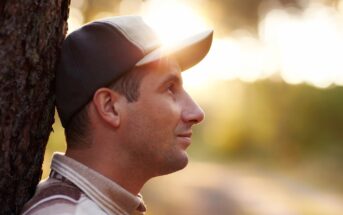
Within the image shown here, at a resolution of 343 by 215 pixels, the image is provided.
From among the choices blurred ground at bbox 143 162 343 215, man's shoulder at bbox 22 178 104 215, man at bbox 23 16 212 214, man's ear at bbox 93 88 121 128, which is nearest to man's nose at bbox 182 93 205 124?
man at bbox 23 16 212 214

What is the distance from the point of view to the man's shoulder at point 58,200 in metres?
2.61

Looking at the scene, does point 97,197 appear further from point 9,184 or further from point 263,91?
point 263,91

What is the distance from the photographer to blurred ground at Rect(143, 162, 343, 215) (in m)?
12.5

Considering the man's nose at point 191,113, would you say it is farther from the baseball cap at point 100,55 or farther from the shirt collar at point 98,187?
the shirt collar at point 98,187

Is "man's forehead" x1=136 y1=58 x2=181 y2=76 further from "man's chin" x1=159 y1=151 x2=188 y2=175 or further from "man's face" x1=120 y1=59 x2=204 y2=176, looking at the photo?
"man's chin" x1=159 y1=151 x2=188 y2=175

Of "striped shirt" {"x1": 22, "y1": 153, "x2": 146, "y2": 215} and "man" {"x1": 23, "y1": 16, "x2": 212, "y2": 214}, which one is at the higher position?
"man" {"x1": 23, "y1": 16, "x2": 212, "y2": 214}

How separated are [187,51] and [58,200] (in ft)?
2.39

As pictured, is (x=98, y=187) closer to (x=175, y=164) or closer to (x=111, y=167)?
(x=111, y=167)

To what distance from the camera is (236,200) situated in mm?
13570

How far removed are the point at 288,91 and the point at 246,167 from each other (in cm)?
251

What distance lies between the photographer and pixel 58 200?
8.66 feet

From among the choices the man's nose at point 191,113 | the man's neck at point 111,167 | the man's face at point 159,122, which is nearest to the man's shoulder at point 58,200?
the man's neck at point 111,167

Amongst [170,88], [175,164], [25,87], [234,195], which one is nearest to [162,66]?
[170,88]

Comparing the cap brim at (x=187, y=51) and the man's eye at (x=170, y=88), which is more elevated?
the cap brim at (x=187, y=51)
